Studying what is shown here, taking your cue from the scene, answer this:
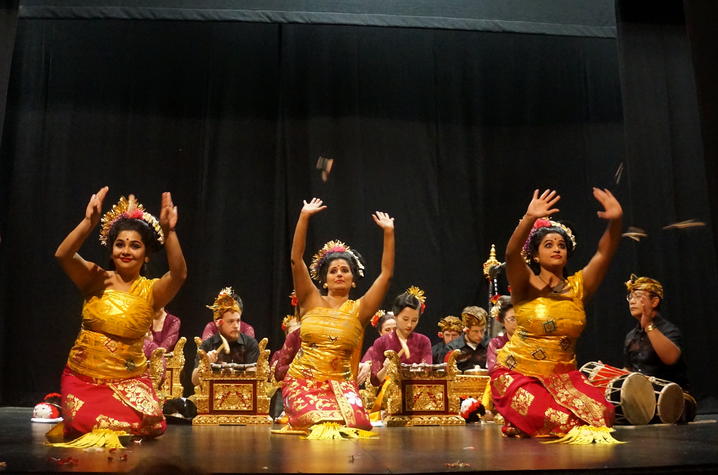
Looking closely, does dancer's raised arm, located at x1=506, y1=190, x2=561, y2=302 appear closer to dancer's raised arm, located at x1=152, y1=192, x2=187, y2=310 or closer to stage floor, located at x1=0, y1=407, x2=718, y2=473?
stage floor, located at x1=0, y1=407, x2=718, y2=473

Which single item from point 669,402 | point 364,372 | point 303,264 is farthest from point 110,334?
point 669,402

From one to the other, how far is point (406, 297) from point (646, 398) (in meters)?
1.77

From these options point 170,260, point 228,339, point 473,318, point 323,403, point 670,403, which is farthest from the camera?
point 473,318

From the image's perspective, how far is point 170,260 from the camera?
3.80 metres

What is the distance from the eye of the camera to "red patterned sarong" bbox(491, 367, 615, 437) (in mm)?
3891

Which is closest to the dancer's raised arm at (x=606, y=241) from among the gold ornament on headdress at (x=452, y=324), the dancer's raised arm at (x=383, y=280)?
the dancer's raised arm at (x=383, y=280)

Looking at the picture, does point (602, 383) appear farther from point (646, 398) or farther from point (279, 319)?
point (279, 319)

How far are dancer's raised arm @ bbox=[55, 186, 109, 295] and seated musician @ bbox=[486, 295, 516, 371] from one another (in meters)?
3.01

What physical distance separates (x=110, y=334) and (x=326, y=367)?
3.81 feet

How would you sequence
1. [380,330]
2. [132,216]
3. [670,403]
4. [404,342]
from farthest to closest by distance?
1. [380,330]
2. [404,342]
3. [670,403]
4. [132,216]

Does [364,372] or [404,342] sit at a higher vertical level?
[404,342]

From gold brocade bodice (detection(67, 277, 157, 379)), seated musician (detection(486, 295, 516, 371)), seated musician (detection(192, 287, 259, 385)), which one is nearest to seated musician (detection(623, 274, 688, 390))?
seated musician (detection(486, 295, 516, 371))

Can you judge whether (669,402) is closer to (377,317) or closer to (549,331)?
(549,331)

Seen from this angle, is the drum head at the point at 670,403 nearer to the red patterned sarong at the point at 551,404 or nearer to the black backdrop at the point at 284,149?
the red patterned sarong at the point at 551,404
